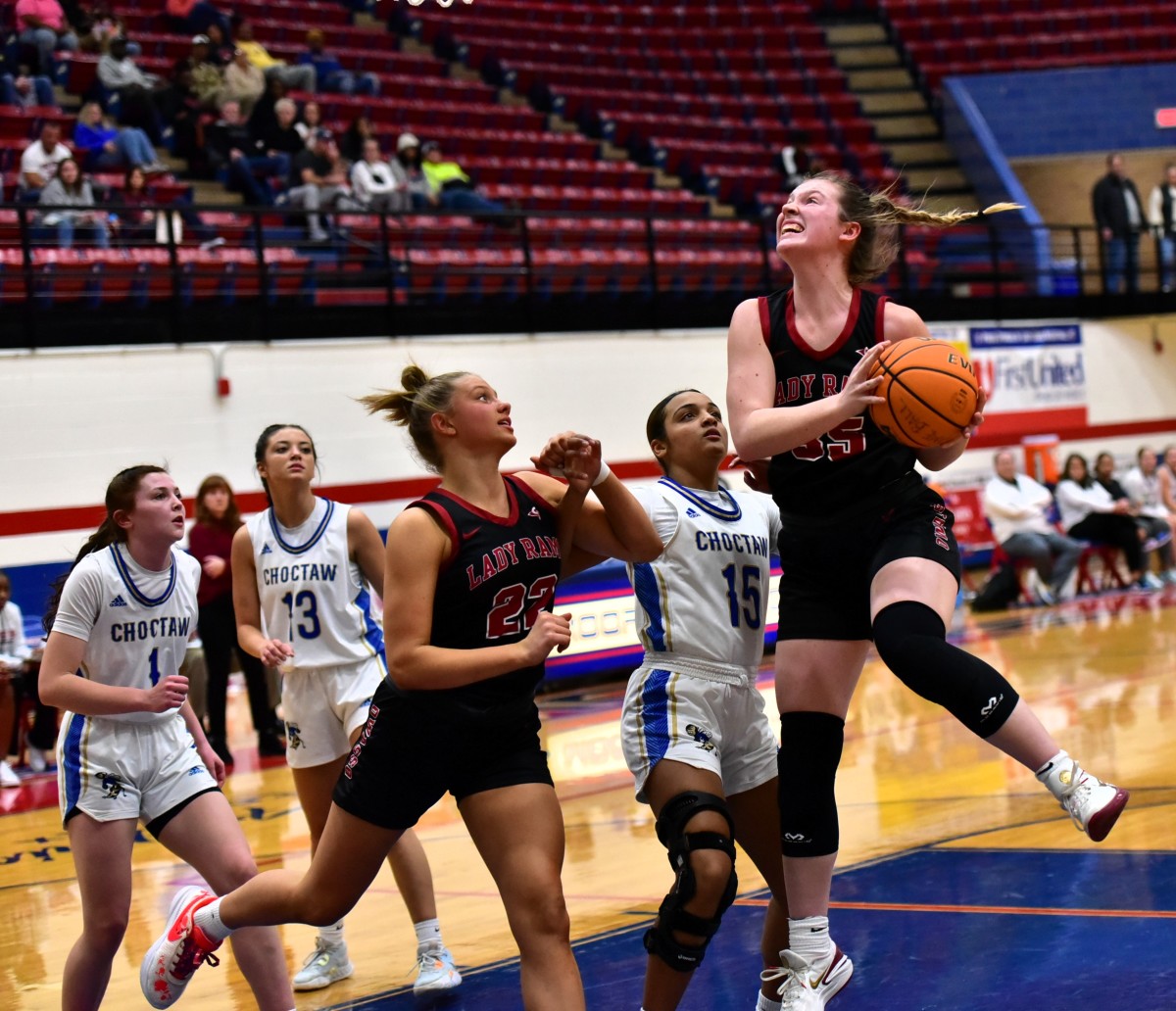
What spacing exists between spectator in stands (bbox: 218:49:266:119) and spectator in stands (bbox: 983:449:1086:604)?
304 inches

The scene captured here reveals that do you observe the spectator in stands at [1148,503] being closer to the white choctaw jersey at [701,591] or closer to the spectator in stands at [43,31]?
the spectator in stands at [43,31]

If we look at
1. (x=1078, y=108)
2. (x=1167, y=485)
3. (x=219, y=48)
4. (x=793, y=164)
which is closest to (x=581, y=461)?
(x=219, y=48)

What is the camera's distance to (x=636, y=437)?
1477cm

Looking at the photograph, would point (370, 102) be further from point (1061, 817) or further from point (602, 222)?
point (1061, 817)

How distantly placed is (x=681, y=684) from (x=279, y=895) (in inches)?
44.9

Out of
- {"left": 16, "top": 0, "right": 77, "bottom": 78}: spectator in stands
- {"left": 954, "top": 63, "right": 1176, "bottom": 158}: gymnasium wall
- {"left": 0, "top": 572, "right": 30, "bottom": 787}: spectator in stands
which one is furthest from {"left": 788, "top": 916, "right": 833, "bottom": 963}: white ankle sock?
{"left": 954, "top": 63, "right": 1176, "bottom": 158}: gymnasium wall

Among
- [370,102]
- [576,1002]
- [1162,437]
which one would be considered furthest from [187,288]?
[1162,437]

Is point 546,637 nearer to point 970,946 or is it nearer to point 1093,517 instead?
point 970,946

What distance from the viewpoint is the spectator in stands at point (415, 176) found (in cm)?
1498

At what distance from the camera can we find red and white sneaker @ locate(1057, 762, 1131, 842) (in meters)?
3.52

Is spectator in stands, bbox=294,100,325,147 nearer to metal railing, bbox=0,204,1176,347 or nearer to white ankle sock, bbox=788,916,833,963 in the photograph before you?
metal railing, bbox=0,204,1176,347

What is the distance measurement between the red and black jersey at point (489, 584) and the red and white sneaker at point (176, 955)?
1085 mm

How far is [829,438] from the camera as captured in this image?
3.93m

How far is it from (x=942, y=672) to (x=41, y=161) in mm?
10574
